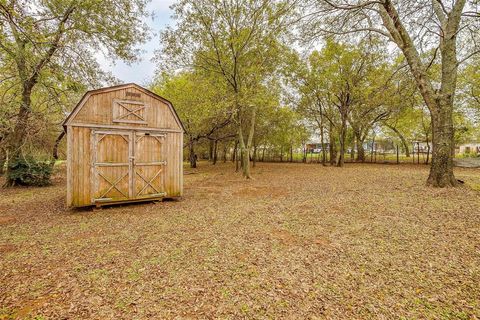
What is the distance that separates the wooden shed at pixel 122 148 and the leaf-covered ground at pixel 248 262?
84 cm

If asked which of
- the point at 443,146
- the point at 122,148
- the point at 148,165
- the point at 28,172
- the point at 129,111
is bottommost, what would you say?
the point at 28,172

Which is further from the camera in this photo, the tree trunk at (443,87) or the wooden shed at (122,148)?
the tree trunk at (443,87)

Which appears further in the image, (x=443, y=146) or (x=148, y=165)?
(x=443, y=146)

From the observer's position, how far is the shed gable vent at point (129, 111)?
703 cm

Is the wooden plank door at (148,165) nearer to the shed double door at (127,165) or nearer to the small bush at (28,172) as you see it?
the shed double door at (127,165)

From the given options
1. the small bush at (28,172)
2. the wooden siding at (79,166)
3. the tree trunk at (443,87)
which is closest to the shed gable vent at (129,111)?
the wooden siding at (79,166)

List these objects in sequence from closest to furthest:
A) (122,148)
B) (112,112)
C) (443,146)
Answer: (112,112) < (122,148) < (443,146)

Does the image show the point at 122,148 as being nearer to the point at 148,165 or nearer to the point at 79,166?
the point at 148,165

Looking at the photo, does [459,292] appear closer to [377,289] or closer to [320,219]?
[377,289]

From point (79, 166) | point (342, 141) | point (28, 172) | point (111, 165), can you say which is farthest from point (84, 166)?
point (342, 141)

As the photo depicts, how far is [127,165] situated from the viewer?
7242mm

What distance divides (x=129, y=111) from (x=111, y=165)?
5.85ft

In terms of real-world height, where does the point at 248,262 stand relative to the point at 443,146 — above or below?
below

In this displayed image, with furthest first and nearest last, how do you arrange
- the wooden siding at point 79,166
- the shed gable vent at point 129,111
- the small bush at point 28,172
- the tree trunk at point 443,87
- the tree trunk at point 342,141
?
1. the tree trunk at point 342,141
2. the small bush at point 28,172
3. the tree trunk at point 443,87
4. the shed gable vent at point 129,111
5. the wooden siding at point 79,166
